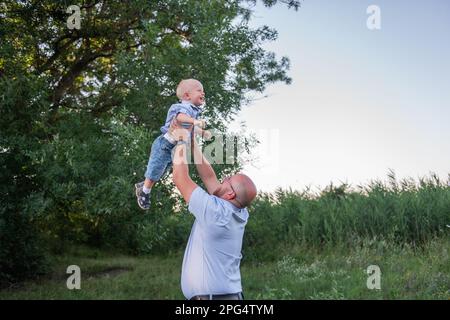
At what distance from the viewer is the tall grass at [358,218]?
16297 millimetres

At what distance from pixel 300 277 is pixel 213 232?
8.34m

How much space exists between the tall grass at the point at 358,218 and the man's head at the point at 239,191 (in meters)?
11.1

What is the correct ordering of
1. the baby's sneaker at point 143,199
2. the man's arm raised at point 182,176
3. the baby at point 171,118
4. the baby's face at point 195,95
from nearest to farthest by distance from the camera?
the man's arm raised at point 182,176
the baby at point 171,118
the baby's face at point 195,95
the baby's sneaker at point 143,199

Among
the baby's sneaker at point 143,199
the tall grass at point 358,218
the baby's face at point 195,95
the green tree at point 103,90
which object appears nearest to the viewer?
the baby's face at point 195,95

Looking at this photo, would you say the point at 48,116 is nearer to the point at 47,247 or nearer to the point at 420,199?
the point at 47,247

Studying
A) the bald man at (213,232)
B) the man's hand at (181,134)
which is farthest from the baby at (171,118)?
the bald man at (213,232)

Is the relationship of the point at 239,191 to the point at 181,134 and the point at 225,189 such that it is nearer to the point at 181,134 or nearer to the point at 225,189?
the point at 225,189

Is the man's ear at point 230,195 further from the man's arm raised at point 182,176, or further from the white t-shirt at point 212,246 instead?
the man's arm raised at point 182,176

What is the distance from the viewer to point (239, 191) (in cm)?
491

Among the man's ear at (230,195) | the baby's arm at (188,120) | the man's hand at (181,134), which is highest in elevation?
the baby's arm at (188,120)

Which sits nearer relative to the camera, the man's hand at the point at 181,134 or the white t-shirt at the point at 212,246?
the white t-shirt at the point at 212,246

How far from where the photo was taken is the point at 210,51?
37.6 ft

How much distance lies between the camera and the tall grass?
16.3m

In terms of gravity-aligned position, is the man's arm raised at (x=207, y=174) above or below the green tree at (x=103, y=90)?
below
